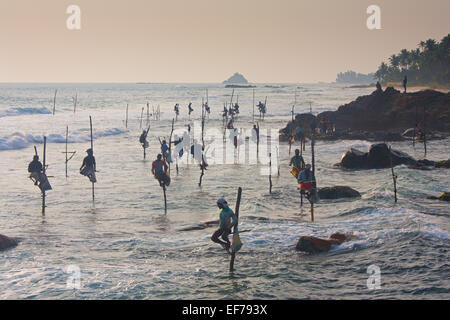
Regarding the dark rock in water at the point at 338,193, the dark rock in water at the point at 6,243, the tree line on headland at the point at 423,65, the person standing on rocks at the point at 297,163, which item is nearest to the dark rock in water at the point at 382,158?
the dark rock in water at the point at 338,193

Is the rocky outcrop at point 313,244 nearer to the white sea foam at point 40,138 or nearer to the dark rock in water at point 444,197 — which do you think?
the dark rock in water at point 444,197

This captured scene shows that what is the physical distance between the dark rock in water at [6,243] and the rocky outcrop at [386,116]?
30608 millimetres

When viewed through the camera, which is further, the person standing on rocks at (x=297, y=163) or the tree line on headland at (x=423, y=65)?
the tree line on headland at (x=423, y=65)

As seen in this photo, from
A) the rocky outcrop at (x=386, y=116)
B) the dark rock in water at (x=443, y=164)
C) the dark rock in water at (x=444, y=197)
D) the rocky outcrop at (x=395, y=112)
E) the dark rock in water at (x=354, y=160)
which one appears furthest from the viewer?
the rocky outcrop at (x=395, y=112)

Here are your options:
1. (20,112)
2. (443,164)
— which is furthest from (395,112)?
(20,112)

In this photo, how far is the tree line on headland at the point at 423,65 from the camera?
128 meters

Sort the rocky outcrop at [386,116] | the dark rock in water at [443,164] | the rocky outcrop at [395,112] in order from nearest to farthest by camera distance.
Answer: the dark rock in water at [443,164] → the rocky outcrop at [386,116] → the rocky outcrop at [395,112]

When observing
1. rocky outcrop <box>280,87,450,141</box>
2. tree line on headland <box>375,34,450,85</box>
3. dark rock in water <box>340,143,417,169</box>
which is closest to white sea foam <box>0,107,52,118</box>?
rocky outcrop <box>280,87,450,141</box>

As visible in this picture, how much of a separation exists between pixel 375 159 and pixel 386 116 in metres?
20.4

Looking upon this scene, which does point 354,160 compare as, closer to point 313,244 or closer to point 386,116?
point 313,244

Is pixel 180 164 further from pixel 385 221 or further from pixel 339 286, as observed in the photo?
pixel 339 286

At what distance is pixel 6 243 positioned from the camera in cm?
1507

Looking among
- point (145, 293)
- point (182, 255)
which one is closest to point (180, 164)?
point (182, 255)
